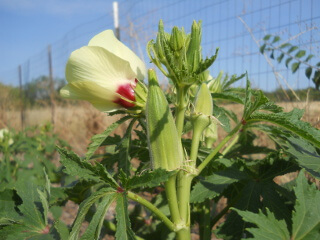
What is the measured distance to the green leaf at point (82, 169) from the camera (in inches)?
23.7

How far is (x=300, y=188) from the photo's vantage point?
635 mm

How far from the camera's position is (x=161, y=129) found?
2.06 ft

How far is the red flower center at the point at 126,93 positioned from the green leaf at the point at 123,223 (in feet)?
0.62

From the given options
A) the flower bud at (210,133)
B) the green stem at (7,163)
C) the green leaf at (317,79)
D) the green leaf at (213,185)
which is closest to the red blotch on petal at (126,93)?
the green leaf at (213,185)

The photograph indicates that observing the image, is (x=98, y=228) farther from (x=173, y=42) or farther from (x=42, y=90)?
(x=42, y=90)

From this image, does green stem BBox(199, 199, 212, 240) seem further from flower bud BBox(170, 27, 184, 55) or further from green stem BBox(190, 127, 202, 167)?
flower bud BBox(170, 27, 184, 55)

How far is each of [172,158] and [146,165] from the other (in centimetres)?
25

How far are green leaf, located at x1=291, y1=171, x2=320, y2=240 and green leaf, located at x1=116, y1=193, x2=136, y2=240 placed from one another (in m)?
0.28

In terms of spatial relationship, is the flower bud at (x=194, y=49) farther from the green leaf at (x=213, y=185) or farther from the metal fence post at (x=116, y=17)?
the metal fence post at (x=116, y=17)

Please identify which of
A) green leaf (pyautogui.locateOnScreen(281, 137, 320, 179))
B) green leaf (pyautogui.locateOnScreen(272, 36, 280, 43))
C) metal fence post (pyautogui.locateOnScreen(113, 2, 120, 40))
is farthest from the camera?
metal fence post (pyautogui.locateOnScreen(113, 2, 120, 40))

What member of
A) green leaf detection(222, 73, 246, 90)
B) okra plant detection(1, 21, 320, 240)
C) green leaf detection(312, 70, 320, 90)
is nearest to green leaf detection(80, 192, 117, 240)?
okra plant detection(1, 21, 320, 240)

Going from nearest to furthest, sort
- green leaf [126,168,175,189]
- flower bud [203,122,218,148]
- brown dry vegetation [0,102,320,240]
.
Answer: green leaf [126,168,175,189] < flower bud [203,122,218,148] < brown dry vegetation [0,102,320,240]

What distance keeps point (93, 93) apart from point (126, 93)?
0.21 ft

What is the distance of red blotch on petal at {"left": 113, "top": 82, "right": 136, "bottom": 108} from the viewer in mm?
684
